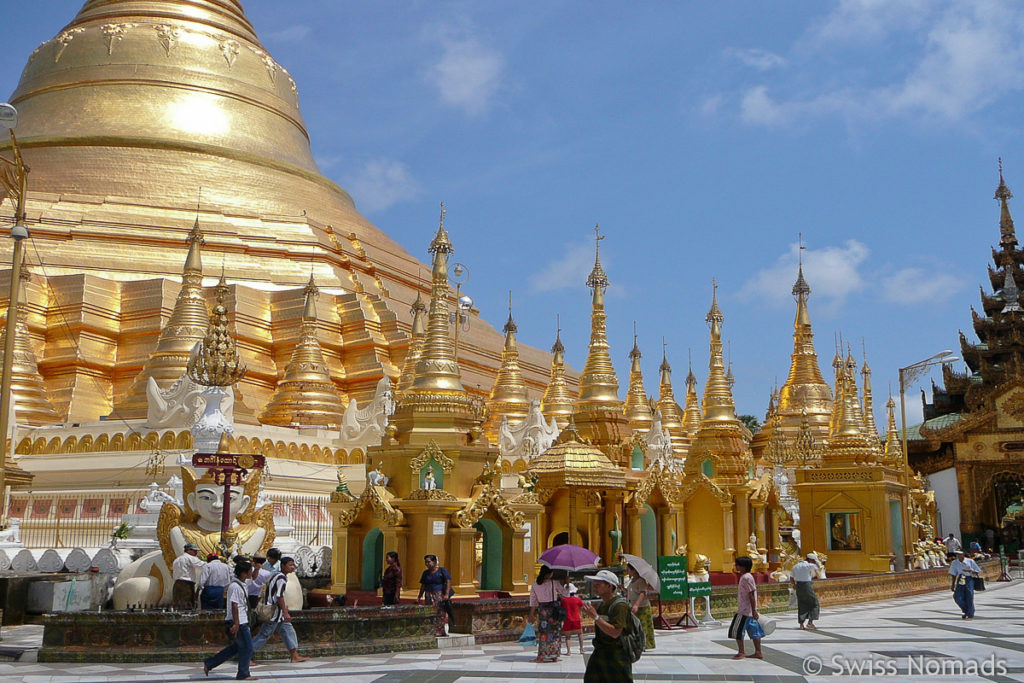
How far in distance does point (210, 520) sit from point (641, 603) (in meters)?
6.38

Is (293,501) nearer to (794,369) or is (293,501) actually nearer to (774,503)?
(774,503)

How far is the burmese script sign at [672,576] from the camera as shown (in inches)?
574

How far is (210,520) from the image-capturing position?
14.4 meters

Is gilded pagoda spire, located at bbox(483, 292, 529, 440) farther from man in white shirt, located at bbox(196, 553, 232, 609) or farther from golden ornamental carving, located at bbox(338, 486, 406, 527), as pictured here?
man in white shirt, located at bbox(196, 553, 232, 609)

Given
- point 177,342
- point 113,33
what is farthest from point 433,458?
point 113,33

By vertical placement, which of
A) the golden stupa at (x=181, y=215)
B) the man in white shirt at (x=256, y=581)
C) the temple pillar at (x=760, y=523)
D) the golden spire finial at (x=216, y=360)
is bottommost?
the man in white shirt at (x=256, y=581)

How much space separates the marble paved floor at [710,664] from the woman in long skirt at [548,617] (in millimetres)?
199

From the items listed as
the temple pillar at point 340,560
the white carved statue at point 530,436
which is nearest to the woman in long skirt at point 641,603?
the temple pillar at point 340,560

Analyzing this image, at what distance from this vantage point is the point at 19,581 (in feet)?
48.6

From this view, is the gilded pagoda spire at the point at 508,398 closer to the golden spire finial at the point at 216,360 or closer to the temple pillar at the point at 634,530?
the golden spire finial at the point at 216,360

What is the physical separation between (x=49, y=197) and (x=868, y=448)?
28.1 meters

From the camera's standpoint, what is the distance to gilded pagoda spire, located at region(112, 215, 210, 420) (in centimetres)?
2650

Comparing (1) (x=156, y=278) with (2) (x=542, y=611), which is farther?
Result: (1) (x=156, y=278)

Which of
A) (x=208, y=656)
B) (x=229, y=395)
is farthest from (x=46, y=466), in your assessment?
(x=208, y=656)
